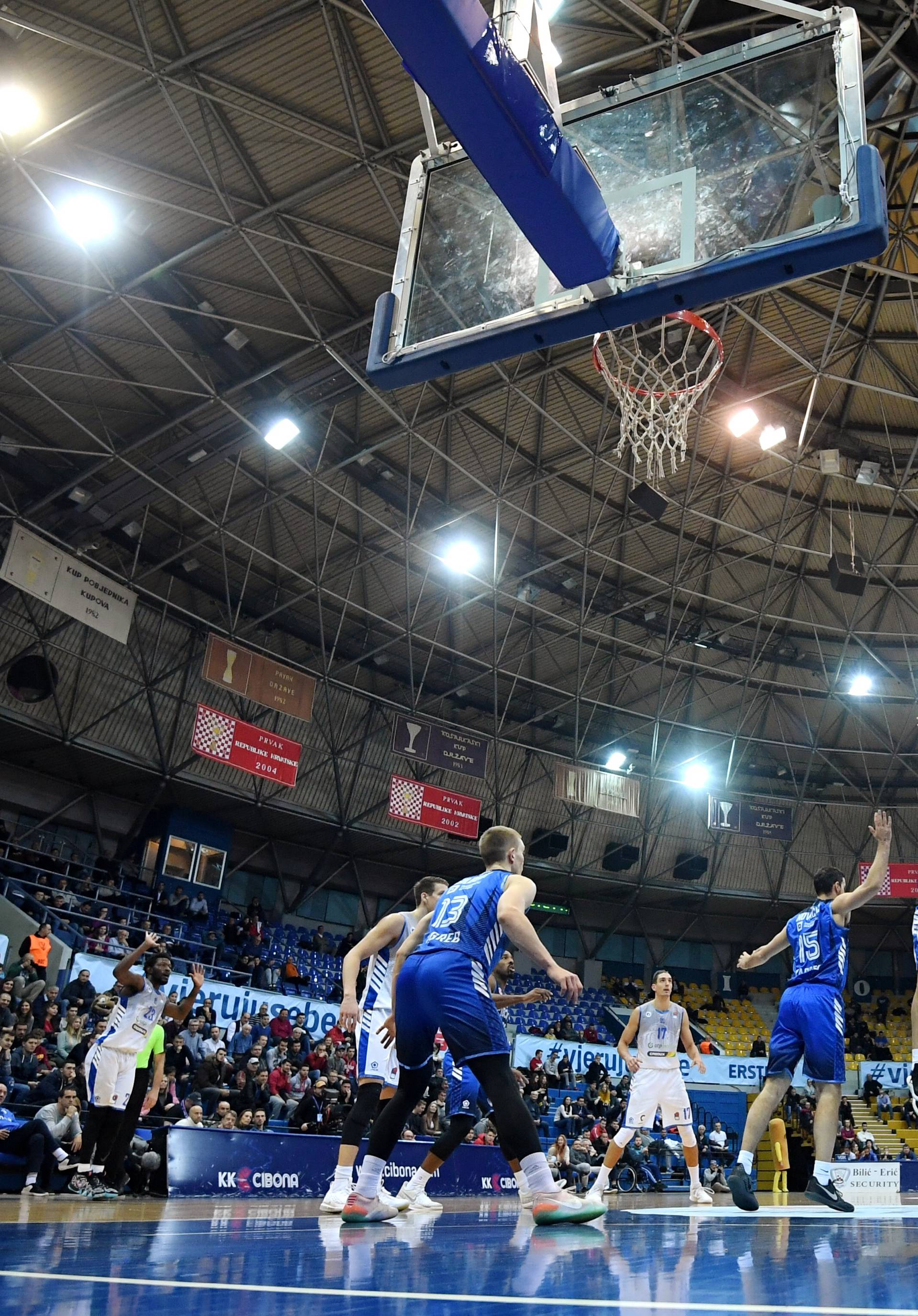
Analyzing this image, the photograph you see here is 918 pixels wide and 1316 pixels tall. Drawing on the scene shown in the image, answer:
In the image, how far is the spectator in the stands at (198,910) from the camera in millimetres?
27875

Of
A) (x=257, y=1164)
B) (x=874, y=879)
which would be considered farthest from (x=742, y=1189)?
(x=257, y=1164)

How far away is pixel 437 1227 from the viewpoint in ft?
19.8

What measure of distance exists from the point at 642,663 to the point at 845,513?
311 inches

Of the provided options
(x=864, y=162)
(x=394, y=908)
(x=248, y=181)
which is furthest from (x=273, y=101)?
(x=394, y=908)

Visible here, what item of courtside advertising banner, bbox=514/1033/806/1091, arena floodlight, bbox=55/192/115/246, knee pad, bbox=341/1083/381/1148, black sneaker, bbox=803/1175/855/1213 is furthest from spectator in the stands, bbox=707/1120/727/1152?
arena floodlight, bbox=55/192/115/246

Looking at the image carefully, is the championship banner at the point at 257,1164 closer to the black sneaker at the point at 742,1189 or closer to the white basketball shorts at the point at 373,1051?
the white basketball shorts at the point at 373,1051

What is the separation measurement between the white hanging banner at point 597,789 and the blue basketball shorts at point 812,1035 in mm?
21495

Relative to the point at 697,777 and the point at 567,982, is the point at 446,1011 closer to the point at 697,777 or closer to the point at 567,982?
the point at 567,982

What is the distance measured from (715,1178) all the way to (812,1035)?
53.6 feet

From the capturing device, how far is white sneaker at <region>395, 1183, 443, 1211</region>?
823 cm

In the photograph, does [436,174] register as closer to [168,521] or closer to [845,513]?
[168,521]

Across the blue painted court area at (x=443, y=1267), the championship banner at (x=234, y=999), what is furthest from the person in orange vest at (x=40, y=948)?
the blue painted court area at (x=443, y=1267)

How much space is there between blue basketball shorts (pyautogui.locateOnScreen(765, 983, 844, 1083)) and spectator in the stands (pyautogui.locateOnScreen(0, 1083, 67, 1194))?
7.37m

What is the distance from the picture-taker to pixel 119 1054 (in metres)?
9.32
